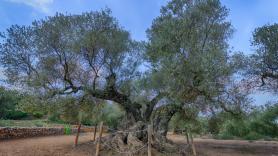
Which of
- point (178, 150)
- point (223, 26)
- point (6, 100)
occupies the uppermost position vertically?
point (223, 26)

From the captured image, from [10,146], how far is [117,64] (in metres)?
6.12

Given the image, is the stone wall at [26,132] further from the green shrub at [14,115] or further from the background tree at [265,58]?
the background tree at [265,58]

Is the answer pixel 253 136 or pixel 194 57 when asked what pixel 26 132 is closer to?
pixel 194 57

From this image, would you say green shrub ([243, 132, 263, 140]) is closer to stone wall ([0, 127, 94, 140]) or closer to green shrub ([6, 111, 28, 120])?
stone wall ([0, 127, 94, 140])

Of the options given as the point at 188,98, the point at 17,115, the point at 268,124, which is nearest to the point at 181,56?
the point at 188,98

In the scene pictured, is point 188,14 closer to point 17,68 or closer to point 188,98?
point 188,98

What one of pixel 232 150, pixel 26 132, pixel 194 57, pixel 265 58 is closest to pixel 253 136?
pixel 232 150

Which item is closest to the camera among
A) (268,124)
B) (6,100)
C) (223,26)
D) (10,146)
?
(10,146)

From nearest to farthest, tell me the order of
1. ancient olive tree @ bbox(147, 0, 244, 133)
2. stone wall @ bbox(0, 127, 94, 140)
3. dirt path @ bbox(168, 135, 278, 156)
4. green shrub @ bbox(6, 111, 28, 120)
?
ancient olive tree @ bbox(147, 0, 244, 133) < dirt path @ bbox(168, 135, 278, 156) < stone wall @ bbox(0, 127, 94, 140) < green shrub @ bbox(6, 111, 28, 120)

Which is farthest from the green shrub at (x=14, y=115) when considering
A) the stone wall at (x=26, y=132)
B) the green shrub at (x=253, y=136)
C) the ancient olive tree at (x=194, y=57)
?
the green shrub at (x=253, y=136)

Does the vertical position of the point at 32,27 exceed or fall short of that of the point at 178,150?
it exceeds it

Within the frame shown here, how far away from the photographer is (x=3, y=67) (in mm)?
14484

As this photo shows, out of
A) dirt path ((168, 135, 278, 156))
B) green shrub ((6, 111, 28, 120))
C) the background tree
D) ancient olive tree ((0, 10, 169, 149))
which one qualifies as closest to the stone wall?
ancient olive tree ((0, 10, 169, 149))

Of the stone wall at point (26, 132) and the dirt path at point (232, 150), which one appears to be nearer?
the dirt path at point (232, 150)
